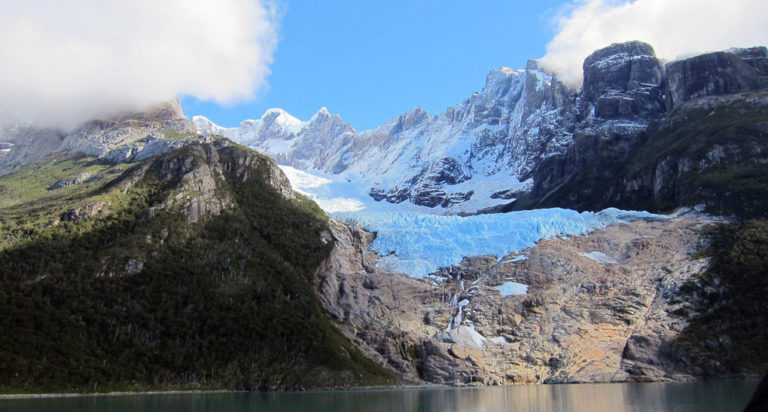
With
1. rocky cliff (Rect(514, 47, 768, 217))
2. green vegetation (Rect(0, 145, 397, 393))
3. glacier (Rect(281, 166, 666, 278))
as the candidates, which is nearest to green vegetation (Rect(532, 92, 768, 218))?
rocky cliff (Rect(514, 47, 768, 217))

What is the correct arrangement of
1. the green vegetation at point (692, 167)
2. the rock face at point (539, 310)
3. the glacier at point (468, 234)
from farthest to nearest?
1. the green vegetation at point (692, 167)
2. the glacier at point (468, 234)
3. the rock face at point (539, 310)

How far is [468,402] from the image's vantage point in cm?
7612

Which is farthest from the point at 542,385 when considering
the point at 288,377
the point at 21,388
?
the point at 21,388

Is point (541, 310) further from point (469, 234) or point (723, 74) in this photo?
point (723, 74)

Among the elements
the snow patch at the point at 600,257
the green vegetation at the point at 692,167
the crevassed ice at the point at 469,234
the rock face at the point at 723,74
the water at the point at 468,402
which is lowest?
the water at the point at 468,402

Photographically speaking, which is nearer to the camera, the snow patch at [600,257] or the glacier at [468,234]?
the snow patch at [600,257]

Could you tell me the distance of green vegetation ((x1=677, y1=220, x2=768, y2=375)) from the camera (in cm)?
10456

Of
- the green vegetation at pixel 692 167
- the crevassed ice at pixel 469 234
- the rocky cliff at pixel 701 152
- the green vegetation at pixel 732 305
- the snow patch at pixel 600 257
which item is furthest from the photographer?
the rocky cliff at pixel 701 152

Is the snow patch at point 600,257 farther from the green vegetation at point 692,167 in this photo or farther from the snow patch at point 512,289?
the green vegetation at point 692,167

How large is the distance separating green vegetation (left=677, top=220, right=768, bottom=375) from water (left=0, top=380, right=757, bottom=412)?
15001mm

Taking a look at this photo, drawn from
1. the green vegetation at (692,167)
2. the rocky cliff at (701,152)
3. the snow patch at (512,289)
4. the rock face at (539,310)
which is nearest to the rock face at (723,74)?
the rocky cliff at (701,152)

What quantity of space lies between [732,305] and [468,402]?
63.9 metres

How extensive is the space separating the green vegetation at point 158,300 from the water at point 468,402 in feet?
37.9

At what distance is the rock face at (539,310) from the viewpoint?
113688mm
